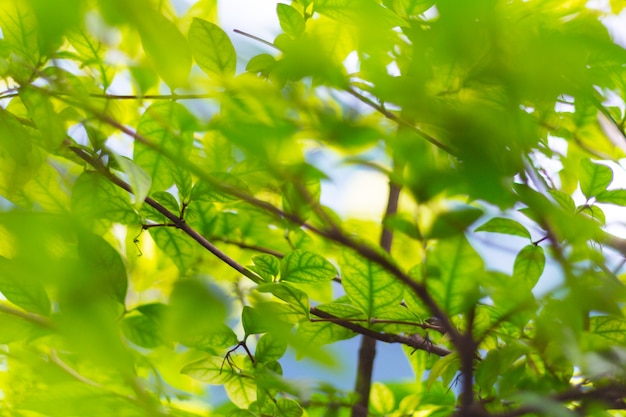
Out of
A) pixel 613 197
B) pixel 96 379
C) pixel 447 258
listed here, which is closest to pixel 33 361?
pixel 447 258

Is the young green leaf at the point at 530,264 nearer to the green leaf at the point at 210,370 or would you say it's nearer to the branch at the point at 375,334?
the branch at the point at 375,334

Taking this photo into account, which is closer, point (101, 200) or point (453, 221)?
point (453, 221)

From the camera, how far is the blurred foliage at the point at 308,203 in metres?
0.19

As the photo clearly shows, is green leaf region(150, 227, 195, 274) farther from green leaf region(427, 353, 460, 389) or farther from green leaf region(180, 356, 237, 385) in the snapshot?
green leaf region(427, 353, 460, 389)

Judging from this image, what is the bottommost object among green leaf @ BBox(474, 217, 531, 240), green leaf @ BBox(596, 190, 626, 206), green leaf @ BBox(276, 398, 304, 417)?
green leaf @ BBox(276, 398, 304, 417)

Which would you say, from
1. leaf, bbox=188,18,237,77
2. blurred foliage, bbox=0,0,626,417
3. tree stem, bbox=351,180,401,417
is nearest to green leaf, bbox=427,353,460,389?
blurred foliage, bbox=0,0,626,417

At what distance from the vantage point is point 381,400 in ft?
1.87

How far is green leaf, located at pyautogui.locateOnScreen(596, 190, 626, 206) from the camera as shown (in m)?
0.45

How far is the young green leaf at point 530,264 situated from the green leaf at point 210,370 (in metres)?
0.19

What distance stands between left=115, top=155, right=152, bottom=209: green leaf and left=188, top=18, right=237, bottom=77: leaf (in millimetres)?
139

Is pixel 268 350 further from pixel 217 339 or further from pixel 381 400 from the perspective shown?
pixel 381 400

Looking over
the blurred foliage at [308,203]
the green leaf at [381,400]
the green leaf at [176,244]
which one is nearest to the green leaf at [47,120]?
the blurred foliage at [308,203]

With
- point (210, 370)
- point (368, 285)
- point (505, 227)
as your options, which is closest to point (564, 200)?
point (505, 227)

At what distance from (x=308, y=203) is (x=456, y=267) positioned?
80 millimetres
